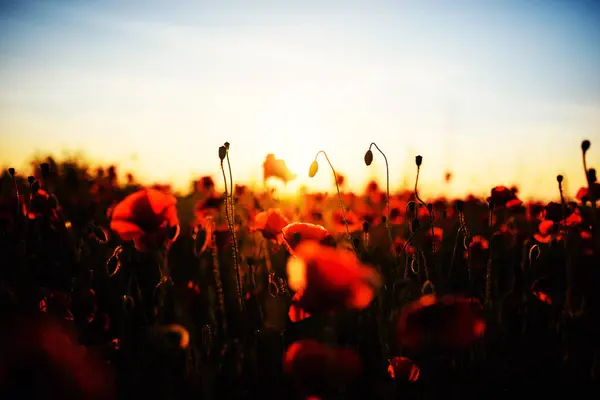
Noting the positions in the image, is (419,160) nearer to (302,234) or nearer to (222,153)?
(302,234)

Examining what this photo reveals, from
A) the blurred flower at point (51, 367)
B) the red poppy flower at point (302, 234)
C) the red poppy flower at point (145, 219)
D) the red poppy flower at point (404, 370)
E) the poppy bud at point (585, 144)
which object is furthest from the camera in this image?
the red poppy flower at point (145, 219)

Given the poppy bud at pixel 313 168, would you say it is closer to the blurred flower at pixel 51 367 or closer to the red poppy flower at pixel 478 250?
the red poppy flower at pixel 478 250

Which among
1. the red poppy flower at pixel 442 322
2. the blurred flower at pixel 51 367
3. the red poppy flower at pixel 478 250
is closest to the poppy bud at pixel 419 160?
the red poppy flower at pixel 478 250

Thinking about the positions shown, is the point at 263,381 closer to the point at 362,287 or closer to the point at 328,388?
the point at 328,388

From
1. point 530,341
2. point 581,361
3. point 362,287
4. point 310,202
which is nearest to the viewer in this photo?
point 362,287

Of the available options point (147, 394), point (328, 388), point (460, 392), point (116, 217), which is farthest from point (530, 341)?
point (116, 217)

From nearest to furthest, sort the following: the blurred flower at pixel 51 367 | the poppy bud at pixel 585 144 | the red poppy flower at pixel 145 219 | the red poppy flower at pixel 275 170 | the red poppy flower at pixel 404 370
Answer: the blurred flower at pixel 51 367 < the red poppy flower at pixel 404 370 < the poppy bud at pixel 585 144 < the red poppy flower at pixel 145 219 < the red poppy flower at pixel 275 170

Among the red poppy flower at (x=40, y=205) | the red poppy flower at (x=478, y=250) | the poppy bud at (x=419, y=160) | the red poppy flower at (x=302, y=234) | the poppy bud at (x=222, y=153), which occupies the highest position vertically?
the poppy bud at (x=222, y=153)
